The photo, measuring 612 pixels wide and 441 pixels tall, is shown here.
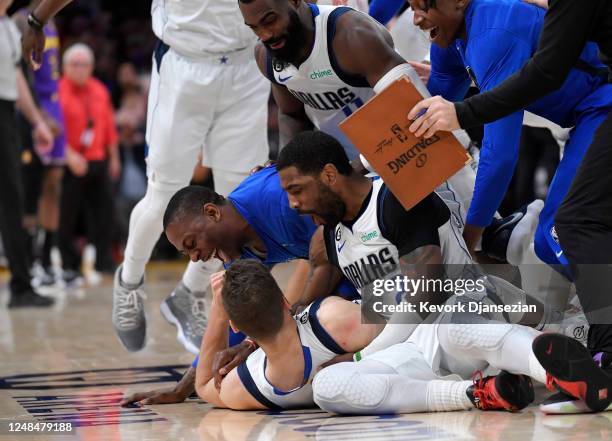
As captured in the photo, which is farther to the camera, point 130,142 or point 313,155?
point 130,142

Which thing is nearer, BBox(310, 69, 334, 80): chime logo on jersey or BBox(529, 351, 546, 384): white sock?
BBox(529, 351, 546, 384): white sock

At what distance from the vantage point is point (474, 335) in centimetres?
346

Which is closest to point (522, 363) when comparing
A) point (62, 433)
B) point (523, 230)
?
point (523, 230)

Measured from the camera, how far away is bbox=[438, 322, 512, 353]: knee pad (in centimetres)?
341

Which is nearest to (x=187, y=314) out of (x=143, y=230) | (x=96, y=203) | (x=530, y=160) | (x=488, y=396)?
(x=143, y=230)

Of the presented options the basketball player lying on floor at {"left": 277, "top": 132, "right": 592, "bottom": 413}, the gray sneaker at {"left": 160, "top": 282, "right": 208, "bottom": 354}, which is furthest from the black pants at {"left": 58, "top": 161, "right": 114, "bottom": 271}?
the basketball player lying on floor at {"left": 277, "top": 132, "right": 592, "bottom": 413}

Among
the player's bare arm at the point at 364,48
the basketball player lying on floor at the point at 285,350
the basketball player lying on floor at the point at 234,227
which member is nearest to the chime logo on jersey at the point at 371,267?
the basketball player lying on floor at the point at 285,350

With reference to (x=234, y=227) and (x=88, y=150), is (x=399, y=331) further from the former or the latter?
(x=88, y=150)

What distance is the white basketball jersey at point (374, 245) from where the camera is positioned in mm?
3682

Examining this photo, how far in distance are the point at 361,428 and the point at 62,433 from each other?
0.95 meters

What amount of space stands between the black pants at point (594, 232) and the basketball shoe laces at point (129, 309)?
2.42 m

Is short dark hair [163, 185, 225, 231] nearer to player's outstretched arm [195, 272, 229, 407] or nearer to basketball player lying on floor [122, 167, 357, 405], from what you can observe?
basketball player lying on floor [122, 167, 357, 405]

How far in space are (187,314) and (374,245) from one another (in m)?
1.79

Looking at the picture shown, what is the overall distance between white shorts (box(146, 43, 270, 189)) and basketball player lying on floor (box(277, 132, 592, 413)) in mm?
1277
